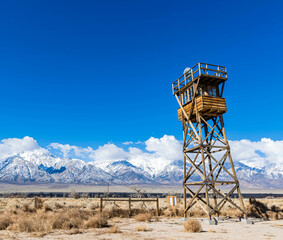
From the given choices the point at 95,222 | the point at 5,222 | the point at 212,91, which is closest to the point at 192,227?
the point at 95,222

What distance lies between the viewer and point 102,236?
13852 millimetres

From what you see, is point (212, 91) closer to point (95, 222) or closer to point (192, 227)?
point (192, 227)

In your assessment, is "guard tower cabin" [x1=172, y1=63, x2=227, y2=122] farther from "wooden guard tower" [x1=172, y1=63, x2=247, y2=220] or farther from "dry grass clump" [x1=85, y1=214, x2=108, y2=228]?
"dry grass clump" [x1=85, y1=214, x2=108, y2=228]

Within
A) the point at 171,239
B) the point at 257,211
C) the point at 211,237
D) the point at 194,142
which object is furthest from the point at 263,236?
the point at 257,211

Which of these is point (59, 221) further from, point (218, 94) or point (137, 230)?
point (218, 94)

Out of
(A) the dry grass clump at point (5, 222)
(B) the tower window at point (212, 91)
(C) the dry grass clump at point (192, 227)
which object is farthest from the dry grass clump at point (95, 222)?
(B) the tower window at point (212, 91)

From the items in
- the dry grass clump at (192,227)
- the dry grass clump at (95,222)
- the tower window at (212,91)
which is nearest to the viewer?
the dry grass clump at (192,227)

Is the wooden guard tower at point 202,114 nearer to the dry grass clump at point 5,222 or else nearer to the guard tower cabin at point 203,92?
the guard tower cabin at point 203,92

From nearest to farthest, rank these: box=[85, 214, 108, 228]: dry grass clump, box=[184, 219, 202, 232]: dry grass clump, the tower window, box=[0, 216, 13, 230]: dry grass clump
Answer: box=[184, 219, 202, 232]: dry grass clump < box=[0, 216, 13, 230]: dry grass clump < box=[85, 214, 108, 228]: dry grass clump < the tower window

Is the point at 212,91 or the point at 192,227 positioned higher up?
the point at 212,91

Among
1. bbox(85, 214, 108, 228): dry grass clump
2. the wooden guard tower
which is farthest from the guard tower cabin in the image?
bbox(85, 214, 108, 228): dry grass clump

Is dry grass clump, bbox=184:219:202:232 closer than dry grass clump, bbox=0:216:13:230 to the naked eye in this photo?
Yes

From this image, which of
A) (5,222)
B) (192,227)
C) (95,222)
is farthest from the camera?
(95,222)

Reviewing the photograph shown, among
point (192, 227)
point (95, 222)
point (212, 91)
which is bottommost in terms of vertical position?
point (192, 227)
